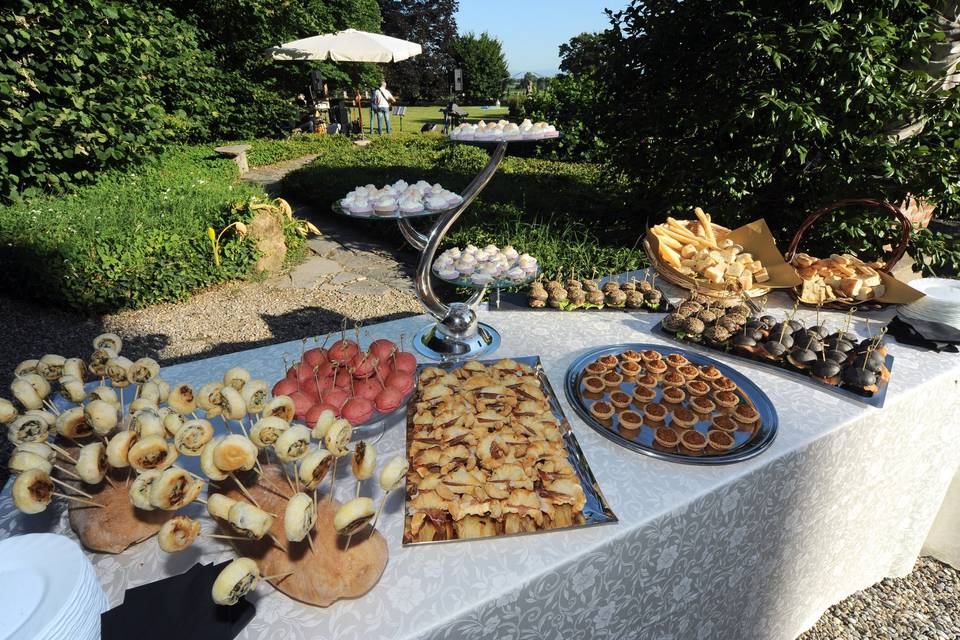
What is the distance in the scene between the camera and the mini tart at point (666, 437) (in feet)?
4.95

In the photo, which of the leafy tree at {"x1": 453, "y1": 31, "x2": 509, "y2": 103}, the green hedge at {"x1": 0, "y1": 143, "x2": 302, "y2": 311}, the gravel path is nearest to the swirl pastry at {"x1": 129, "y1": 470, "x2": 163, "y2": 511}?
the gravel path

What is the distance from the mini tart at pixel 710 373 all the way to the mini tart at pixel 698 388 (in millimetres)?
43

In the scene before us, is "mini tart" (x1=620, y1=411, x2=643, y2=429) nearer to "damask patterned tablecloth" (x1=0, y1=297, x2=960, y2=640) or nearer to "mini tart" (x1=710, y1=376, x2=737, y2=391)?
"damask patterned tablecloth" (x1=0, y1=297, x2=960, y2=640)

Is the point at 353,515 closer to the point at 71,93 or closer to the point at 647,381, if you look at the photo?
the point at 647,381

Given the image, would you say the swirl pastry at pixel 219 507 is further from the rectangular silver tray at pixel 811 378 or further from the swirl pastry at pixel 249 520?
the rectangular silver tray at pixel 811 378

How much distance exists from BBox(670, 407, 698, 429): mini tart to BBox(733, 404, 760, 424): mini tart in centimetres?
14

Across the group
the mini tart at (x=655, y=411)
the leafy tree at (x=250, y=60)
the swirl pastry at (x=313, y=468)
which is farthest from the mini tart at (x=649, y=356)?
the leafy tree at (x=250, y=60)

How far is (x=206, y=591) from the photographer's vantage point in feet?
3.36

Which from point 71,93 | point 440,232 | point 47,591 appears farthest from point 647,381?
point 71,93

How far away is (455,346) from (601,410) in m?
0.70

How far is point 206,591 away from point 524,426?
901 mm

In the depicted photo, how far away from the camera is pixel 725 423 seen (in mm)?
1589

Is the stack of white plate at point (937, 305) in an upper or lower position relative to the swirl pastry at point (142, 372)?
upper

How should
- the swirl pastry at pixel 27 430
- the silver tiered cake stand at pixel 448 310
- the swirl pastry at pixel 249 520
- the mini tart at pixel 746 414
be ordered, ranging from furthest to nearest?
the silver tiered cake stand at pixel 448 310
the mini tart at pixel 746 414
the swirl pastry at pixel 27 430
the swirl pastry at pixel 249 520
